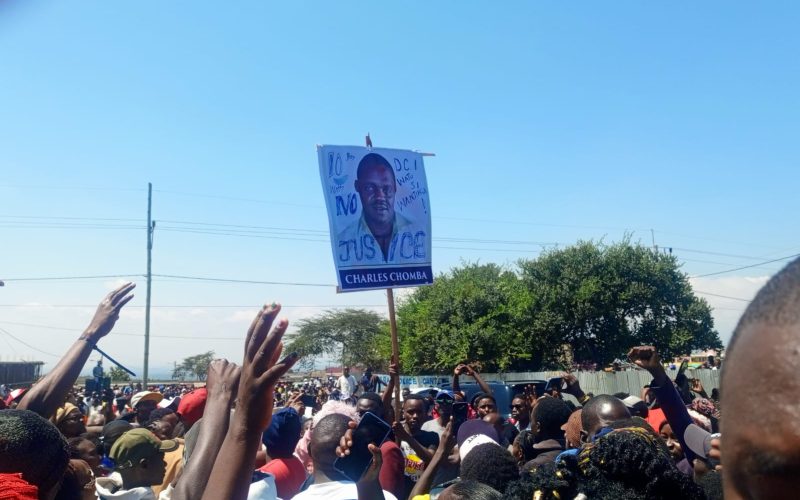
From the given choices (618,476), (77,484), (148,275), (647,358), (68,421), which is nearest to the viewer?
(618,476)

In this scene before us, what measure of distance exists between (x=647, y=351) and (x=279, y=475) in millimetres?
2340

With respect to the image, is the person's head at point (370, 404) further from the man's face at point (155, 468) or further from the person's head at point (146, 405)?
the person's head at point (146, 405)

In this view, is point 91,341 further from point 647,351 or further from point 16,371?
point 16,371

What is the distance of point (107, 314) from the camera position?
11.2 ft

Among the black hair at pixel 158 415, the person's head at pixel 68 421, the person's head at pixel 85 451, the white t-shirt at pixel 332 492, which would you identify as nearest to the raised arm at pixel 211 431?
the white t-shirt at pixel 332 492

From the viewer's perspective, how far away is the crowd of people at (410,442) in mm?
682

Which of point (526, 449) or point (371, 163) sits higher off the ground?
point (371, 163)

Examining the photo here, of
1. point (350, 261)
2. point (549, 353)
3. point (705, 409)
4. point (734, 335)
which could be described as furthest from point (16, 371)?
point (734, 335)

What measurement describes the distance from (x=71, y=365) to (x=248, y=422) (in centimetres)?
193

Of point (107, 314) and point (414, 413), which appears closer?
point (107, 314)

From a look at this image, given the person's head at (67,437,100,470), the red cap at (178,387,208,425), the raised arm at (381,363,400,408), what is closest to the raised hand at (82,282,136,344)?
the person's head at (67,437,100,470)

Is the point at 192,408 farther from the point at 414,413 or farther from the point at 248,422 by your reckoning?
the point at 248,422

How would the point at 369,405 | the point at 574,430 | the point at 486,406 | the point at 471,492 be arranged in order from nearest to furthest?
the point at 471,492, the point at 574,430, the point at 369,405, the point at 486,406

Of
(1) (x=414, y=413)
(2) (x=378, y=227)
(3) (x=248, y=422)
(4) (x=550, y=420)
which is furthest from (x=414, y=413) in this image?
(3) (x=248, y=422)
